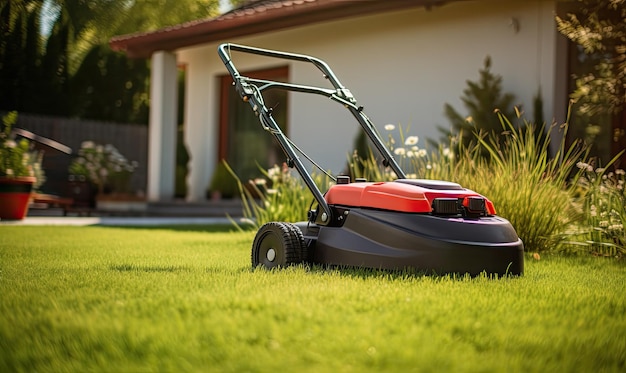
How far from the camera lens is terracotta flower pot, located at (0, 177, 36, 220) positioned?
1055cm

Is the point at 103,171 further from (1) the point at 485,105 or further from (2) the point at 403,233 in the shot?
(2) the point at 403,233

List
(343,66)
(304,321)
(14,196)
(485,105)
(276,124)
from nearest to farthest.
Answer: (304,321)
(276,124)
(485,105)
(14,196)
(343,66)

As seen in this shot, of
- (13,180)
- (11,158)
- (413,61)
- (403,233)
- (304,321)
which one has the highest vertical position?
(413,61)

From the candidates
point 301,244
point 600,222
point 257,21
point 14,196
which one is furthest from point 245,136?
point 301,244

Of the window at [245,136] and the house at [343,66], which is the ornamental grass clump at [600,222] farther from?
the window at [245,136]

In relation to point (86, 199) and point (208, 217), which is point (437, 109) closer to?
point (208, 217)

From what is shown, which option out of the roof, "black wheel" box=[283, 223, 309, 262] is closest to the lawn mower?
"black wheel" box=[283, 223, 309, 262]

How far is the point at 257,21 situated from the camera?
12.0 meters

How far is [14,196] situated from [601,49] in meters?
7.85

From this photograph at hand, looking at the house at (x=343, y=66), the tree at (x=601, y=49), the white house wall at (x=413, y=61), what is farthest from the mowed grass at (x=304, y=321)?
the house at (x=343, y=66)

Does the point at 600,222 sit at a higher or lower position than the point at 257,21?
lower

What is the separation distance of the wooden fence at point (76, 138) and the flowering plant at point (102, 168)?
42cm

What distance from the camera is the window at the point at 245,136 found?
13.8m

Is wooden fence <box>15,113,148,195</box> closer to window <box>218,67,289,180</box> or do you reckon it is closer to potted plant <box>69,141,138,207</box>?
potted plant <box>69,141,138,207</box>
